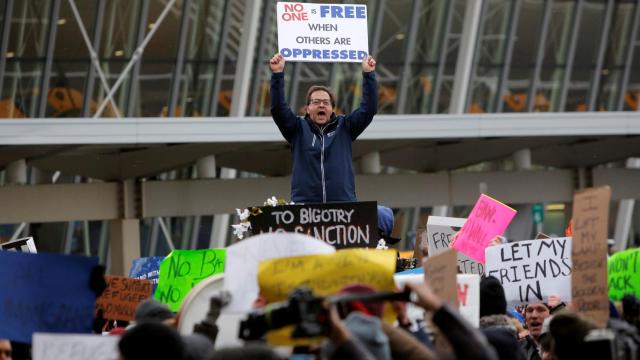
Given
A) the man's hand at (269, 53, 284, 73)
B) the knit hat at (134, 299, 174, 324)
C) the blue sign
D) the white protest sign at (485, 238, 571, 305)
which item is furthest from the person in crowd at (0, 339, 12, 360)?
the blue sign

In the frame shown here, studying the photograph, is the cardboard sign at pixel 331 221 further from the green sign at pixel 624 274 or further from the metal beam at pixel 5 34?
the metal beam at pixel 5 34

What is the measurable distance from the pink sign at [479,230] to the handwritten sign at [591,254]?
382 centimetres

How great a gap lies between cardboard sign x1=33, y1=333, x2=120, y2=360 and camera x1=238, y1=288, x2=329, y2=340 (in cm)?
105

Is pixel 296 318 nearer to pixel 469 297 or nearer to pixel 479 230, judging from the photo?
pixel 469 297

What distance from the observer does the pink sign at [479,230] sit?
11531 mm

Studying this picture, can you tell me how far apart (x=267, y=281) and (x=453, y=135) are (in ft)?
63.0

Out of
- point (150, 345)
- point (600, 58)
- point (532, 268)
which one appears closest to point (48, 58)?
point (600, 58)

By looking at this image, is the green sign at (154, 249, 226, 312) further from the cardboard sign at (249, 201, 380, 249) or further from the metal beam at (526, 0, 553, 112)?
the metal beam at (526, 0, 553, 112)

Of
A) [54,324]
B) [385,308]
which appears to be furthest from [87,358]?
[385,308]

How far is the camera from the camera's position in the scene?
5.93m

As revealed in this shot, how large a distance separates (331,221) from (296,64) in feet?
81.6

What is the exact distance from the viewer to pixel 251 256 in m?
7.02

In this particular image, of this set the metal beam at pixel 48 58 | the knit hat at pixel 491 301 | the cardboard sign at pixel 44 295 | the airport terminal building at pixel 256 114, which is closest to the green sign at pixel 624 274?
the knit hat at pixel 491 301

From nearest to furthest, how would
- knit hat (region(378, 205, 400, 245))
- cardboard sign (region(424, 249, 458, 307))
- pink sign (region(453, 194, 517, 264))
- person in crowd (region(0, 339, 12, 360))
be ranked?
cardboard sign (region(424, 249, 458, 307)) < person in crowd (region(0, 339, 12, 360)) < knit hat (region(378, 205, 400, 245)) < pink sign (region(453, 194, 517, 264))
